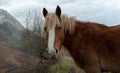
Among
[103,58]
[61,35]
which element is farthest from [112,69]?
[61,35]

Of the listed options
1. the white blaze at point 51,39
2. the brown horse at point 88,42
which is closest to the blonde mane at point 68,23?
the brown horse at point 88,42

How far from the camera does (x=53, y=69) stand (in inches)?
784

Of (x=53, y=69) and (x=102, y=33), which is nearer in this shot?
(x=102, y=33)

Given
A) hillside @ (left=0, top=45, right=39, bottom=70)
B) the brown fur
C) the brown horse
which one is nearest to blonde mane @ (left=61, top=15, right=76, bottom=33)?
the brown horse

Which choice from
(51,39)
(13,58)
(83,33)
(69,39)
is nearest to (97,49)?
(83,33)

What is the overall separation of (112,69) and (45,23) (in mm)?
2207

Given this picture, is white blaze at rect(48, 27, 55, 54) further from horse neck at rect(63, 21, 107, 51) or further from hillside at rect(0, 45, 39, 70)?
hillside at rect(0, 45, 39, 70)

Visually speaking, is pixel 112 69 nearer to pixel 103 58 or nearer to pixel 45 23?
pixel 103 58

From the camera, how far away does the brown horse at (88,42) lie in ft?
25.5

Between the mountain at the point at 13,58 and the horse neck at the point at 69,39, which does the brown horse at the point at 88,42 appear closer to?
the horse neck at the point at 69,39

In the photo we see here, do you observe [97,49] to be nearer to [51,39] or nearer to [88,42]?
[88,42]

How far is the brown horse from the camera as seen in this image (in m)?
7.77

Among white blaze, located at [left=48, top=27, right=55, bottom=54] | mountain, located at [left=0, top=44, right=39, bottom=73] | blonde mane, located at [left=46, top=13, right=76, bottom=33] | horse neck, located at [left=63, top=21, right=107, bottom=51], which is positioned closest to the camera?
white blaze, located at [left=48, top=27, right=55, bottom=54]

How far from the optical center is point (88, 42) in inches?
319
